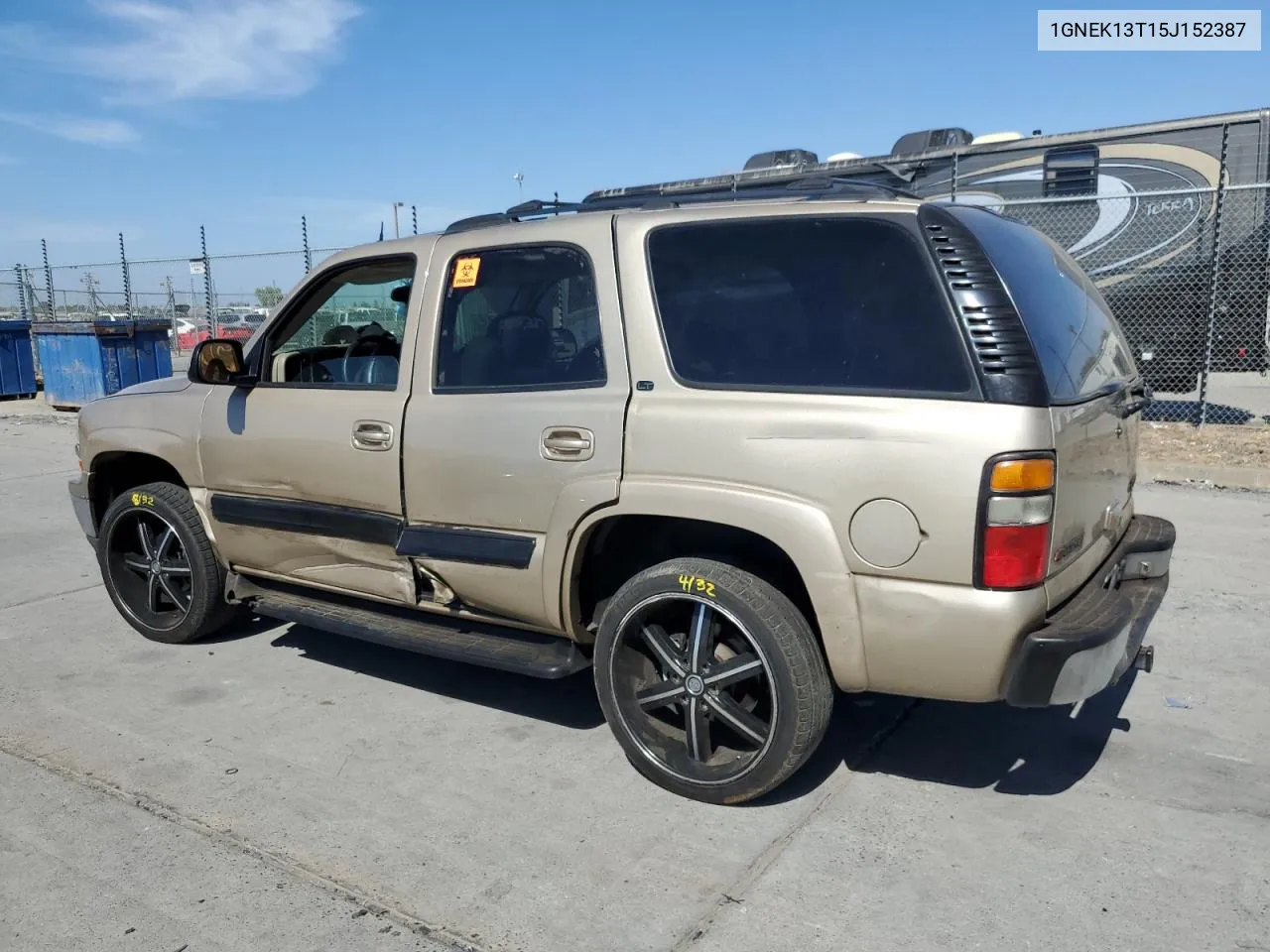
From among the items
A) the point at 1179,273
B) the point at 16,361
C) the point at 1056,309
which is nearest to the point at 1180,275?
the point at 1179,273

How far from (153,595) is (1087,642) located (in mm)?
4314

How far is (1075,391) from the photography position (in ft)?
10.4

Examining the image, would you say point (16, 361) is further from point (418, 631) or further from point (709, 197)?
point (709, 197)

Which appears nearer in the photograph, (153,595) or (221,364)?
(221,364)

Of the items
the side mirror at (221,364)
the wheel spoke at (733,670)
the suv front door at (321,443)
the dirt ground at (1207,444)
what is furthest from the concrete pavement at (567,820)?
the dirt ground at (1207,444)

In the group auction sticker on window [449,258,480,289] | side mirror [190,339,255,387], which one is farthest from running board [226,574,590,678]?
auction sticker on window [449,258,480,289]

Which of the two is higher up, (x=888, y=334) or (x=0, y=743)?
(x=888, y=334)

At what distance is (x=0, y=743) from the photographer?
3982mm

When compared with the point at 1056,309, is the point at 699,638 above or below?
below

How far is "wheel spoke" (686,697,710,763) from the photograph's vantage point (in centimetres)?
342

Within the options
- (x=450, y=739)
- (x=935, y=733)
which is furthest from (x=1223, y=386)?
(x=450, y=739)

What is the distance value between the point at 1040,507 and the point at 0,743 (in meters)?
3.90

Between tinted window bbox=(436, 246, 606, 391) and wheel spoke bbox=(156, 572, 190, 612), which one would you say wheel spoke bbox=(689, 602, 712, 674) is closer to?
tinted window bbox=(436, 246, 606, 391)

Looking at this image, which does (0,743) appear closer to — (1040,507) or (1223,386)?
(1040,507)
